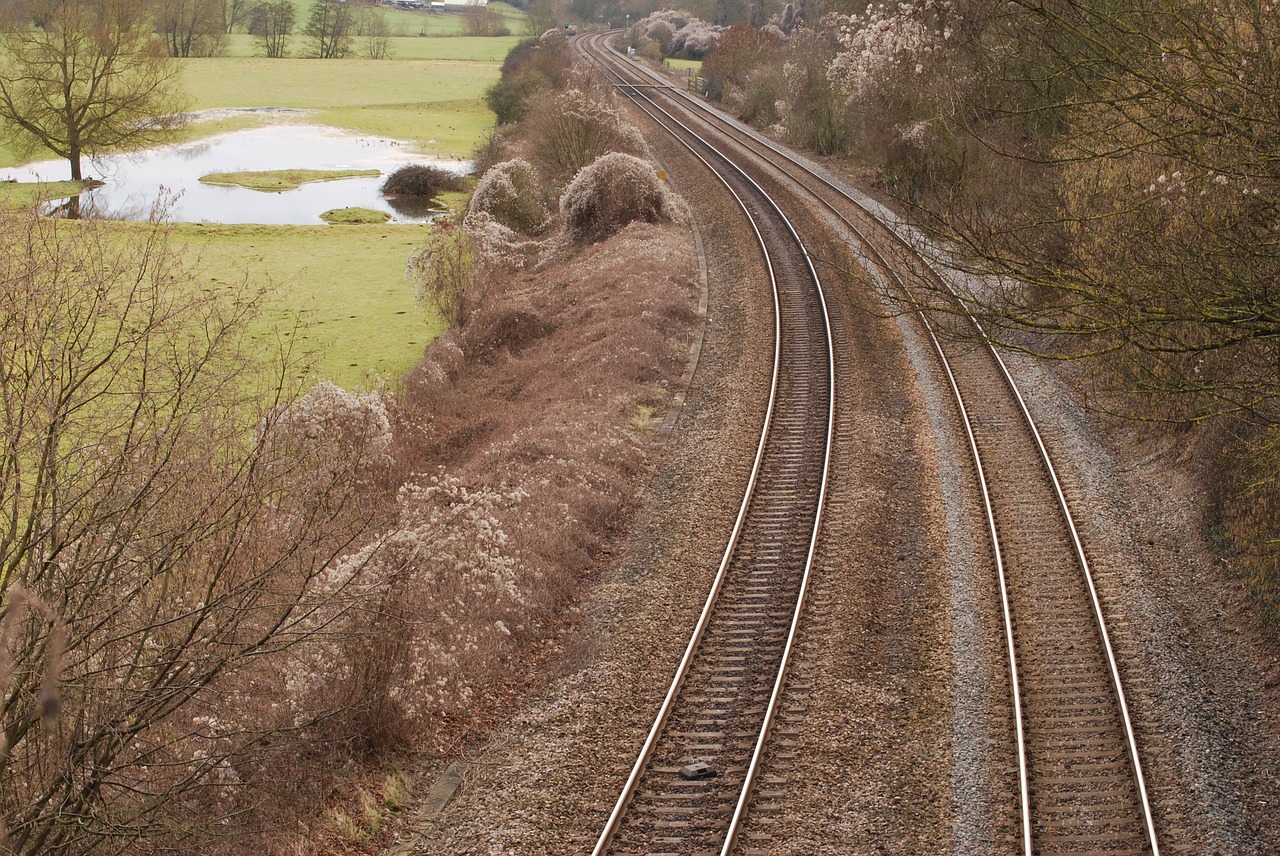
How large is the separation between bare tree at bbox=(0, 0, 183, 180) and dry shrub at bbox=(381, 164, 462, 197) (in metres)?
11.5

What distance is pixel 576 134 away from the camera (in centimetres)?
4025

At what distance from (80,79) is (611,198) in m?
31.0

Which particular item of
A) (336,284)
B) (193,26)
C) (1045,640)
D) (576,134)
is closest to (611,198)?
(576,134)

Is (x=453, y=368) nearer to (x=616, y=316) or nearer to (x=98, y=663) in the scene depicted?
(x=616, y=316)

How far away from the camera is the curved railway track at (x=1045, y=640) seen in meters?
10.4

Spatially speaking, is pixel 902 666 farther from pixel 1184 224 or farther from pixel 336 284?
pixel 336 284

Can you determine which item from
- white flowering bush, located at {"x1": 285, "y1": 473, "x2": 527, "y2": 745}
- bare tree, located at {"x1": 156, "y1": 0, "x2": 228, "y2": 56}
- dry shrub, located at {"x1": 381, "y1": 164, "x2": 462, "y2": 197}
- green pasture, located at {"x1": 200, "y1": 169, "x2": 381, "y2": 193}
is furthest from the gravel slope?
bare tree, located at {"x1": 156, "y1": 0, "x2": 228, "y2": 56}

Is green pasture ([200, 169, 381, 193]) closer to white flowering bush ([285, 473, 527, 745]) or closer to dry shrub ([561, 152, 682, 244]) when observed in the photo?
dry shrub ([561, 152, 682, 244])

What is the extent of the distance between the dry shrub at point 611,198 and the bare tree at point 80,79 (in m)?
28.2

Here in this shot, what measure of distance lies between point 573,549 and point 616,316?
11754 millimetres

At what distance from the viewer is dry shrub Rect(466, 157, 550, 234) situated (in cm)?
3809

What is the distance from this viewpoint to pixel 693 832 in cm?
1019

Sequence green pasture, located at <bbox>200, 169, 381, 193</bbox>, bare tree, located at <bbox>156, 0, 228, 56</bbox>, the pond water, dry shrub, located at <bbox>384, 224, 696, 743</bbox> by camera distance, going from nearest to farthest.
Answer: dry shrub, located at <bbox>384, 224, 696, 743</bbox> → the pond water → green pasture, located at <bbox>200, 169, 381, 193</bbox> → bare tree, located at <bbox>156, 0, 228, 56</bbox>

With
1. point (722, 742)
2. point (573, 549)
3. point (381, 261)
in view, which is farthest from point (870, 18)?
point (722, 742)
